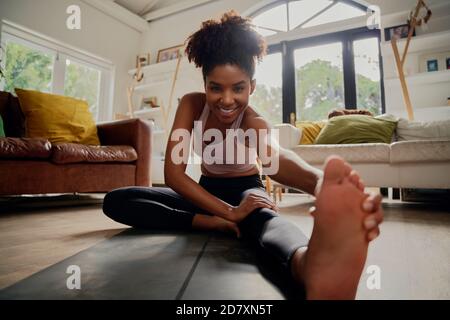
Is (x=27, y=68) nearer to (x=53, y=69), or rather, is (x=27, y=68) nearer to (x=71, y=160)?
(x=53, y=69)

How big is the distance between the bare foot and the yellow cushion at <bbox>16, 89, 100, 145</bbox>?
2.28 m

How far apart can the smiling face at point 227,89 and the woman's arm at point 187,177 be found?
11 cm

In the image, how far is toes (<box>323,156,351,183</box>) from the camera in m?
0.41

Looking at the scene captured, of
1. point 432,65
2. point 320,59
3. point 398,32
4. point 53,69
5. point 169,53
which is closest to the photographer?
point 432,65

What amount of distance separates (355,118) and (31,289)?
7.40 feet

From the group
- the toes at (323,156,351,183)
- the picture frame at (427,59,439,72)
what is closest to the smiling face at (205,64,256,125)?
the toes at (323,156,351,183)

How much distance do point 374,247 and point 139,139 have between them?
1.77 m

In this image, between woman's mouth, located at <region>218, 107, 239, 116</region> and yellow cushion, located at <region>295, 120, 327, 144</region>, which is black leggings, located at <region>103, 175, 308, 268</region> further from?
yellow cushion, located at <region>295, 120, 327, 144</region>

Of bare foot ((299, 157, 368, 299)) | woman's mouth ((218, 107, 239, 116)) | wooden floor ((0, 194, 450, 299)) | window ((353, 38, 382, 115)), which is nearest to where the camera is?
bare foot ((299, 157, 368, 299))

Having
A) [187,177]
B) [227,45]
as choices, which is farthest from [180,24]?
[187,177]

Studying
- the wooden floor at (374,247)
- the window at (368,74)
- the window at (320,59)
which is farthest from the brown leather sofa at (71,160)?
the window at (368,74)

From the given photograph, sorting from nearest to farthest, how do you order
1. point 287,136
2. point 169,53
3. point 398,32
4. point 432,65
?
point 287,136 < point 432,65 < point 398,32 < point 169,53

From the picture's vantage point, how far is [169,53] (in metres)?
4.56
